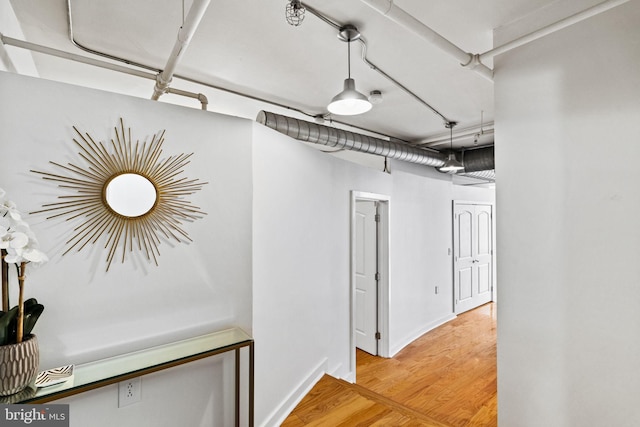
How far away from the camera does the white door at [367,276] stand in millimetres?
4453

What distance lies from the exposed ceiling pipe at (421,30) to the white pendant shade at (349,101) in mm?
490

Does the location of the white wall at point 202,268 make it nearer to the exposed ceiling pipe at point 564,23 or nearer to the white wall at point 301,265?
the white wall at point 301,265

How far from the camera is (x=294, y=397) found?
8.08ft

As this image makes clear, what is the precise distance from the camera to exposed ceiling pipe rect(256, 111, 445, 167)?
116 inches

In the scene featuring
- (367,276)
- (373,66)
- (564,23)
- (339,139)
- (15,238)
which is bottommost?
(367,276)

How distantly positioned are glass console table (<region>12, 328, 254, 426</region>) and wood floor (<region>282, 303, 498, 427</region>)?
0.81m

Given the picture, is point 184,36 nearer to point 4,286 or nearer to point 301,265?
point 4,286

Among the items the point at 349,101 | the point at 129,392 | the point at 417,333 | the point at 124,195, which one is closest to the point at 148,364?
the point at 129,392

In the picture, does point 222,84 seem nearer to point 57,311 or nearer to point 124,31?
point 124,31

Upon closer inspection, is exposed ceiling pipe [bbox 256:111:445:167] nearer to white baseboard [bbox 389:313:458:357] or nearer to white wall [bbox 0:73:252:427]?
white wall [bbox 0:73:252:427]

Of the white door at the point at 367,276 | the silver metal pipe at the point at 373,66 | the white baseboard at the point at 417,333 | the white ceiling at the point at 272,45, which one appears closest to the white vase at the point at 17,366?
the white ceiling at the point at 272,45

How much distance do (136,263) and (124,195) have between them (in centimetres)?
37

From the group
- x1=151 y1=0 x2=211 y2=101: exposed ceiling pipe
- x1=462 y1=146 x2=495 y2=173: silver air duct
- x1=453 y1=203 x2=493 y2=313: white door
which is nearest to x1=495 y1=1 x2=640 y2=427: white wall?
x1=151 y1=0 x2=211 y2=101: exposed ceiling pipe

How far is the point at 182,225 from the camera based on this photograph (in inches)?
73.7
